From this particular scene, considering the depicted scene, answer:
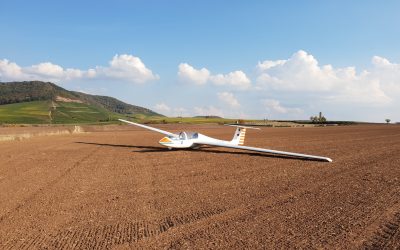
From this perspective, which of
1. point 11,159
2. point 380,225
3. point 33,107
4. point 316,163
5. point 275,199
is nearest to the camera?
point 380,225

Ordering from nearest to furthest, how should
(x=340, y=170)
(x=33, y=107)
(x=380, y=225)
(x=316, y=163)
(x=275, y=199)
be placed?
1. (x=380, y=225)
2. (x=275, y=199)
3. (x=340, y=170)
4. (x=316, y=163)
5. (x=33, y=107)

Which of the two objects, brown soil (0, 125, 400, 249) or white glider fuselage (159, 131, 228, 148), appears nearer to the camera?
brown soil (0, 125, 400, 249)

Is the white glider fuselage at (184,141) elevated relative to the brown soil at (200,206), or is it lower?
elevated

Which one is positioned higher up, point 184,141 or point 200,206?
point 184,141

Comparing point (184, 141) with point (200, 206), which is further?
point (184, 141)

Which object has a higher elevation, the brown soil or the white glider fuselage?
the white glider fuselage

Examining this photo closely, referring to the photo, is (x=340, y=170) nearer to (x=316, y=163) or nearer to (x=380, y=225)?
(x=316, y=163)

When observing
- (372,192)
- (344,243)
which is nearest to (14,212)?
(344,243)

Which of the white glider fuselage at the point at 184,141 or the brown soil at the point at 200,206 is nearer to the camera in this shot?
the brown soil at the point at 200,206
